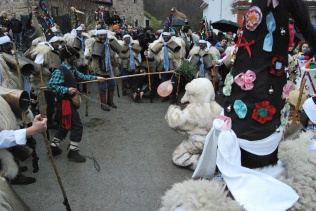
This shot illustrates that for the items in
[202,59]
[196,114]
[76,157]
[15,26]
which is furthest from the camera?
[15,26]

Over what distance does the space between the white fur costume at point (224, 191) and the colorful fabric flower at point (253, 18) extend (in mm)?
1028

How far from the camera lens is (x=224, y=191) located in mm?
1988

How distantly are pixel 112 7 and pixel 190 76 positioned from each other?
85.4 feet

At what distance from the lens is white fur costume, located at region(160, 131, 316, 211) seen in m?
1.86

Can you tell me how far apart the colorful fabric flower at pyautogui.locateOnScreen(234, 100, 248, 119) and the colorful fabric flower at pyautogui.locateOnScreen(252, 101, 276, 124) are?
59 mm

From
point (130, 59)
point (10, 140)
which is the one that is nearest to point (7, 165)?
point (10, 140)

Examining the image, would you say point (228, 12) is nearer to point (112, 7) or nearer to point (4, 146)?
point (112, 7)

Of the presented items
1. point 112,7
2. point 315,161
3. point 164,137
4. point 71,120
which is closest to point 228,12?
point 112,7

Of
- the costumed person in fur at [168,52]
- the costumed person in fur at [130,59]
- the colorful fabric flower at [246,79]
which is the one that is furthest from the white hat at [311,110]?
the costumed person in fur at [130,59]

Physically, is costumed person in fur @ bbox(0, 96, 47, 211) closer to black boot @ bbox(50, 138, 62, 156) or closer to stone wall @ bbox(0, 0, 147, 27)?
black boot @ bbox(50, 138, 62, 156)

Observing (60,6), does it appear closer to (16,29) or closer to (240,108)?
(16,29)

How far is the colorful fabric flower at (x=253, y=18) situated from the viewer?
1.85 meters

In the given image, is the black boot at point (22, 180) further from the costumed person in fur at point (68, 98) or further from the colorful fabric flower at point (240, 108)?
the colorful fabric flower at point (240, 108)

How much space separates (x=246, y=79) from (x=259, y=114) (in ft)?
0.79
